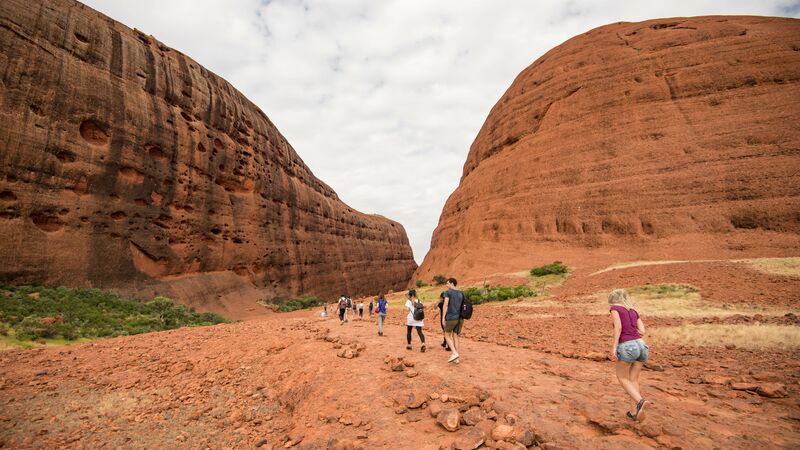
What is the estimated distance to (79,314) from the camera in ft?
45.7

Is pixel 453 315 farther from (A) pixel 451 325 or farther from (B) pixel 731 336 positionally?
(B) pixel 731 336

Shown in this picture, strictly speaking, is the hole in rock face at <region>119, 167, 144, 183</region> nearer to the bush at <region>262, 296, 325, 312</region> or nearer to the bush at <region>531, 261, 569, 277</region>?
the bush at <region>262, 296, 325, 312</region>

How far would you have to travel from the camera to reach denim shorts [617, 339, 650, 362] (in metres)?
4.18

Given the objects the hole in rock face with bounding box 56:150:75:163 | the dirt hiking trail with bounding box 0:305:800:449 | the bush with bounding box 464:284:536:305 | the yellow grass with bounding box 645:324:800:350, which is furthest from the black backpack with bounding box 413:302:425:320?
the hole in rock face with bounding box 56:150:75:163

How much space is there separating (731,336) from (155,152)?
2684cm

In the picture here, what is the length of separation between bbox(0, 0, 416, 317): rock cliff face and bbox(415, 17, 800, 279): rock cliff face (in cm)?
1945

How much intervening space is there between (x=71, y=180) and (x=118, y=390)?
51.5 ft

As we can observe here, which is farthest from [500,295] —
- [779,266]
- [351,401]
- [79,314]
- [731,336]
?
[79,314]

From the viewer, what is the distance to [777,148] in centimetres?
2306

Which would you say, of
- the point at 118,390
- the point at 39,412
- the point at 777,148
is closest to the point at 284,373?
the point at 118,390

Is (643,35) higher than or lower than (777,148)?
higher

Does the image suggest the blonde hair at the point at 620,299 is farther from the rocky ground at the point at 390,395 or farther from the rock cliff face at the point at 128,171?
the rock cliff face at the point at 128,171

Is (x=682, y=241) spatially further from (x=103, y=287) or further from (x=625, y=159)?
(x=103, y=287)

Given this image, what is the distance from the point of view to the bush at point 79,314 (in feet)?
37.7
